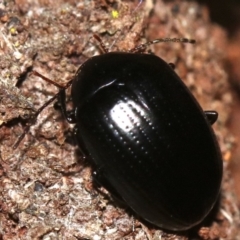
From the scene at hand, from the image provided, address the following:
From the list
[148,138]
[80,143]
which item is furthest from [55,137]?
[148,138]

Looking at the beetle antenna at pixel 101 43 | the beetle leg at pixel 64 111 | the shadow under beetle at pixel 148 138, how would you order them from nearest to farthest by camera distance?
1. the shadow under beetle at pixel 148 138
2. the beetle leg at pixel 64 111
3. the beetle antenna at pixel 101 43

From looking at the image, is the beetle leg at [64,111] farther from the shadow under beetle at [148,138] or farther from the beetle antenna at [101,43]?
the beetle antenna at [101,43]

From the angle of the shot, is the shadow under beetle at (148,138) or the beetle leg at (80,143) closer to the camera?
the shadow under beetle at (148,138)

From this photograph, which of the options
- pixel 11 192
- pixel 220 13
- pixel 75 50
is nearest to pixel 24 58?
pixel 75 50

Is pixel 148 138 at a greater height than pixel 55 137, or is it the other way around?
pixel 55 137

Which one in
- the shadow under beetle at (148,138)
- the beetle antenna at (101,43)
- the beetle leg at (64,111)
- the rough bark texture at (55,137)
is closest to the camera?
the shadow under beetle at (148,138)

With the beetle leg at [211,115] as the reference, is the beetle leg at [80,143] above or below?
above

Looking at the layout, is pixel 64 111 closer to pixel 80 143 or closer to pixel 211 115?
pixel 80 143

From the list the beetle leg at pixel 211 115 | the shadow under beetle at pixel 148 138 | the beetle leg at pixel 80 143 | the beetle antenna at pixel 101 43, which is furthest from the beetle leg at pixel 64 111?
the beetle leg at pixel 211 115
